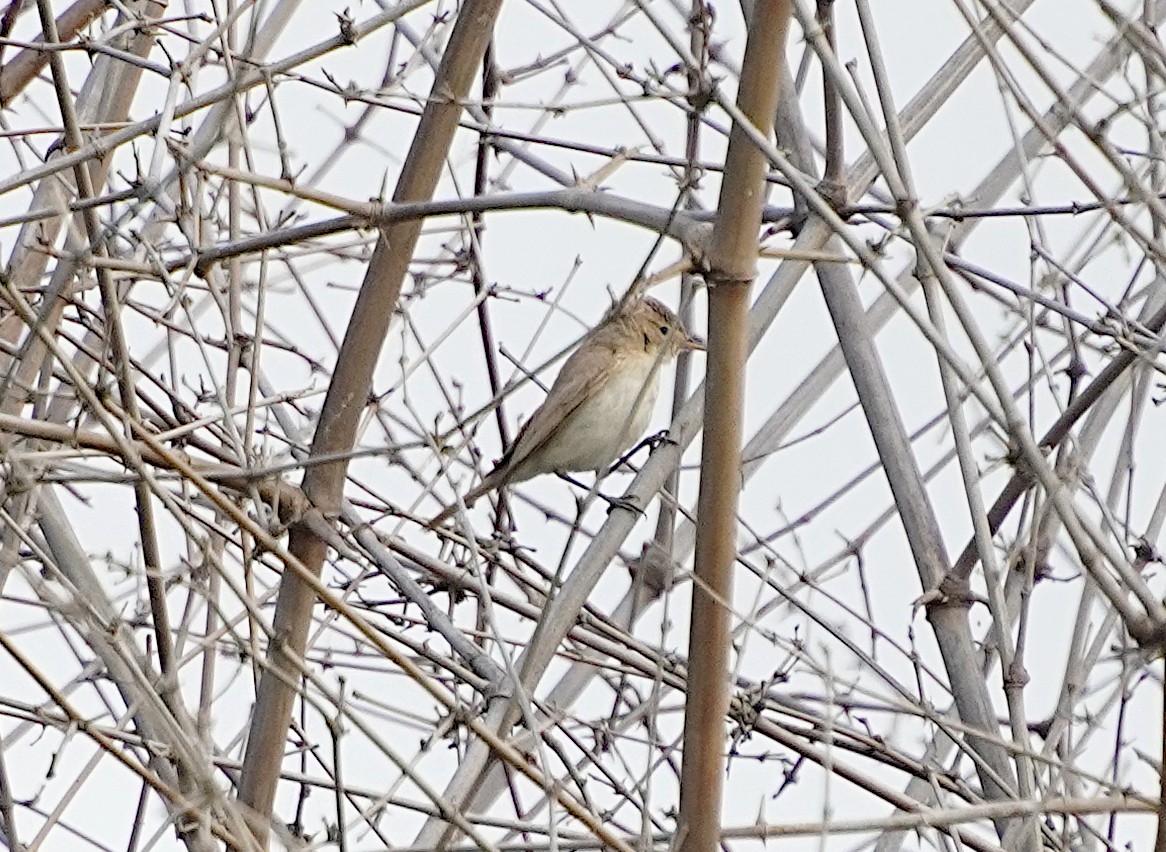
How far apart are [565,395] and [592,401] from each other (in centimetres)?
12

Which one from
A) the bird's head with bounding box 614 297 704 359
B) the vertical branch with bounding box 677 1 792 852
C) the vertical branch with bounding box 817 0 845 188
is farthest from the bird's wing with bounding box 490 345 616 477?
the vertical branch with bounding box 677 1 792 852

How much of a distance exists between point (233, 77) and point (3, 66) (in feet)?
4.67

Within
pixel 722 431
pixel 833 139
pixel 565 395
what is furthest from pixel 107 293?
pixel 565 395

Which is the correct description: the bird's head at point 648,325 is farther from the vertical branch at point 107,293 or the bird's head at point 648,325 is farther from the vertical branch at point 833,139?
the vertical branch at point 107,293

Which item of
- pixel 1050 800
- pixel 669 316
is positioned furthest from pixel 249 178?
pixel 669 316

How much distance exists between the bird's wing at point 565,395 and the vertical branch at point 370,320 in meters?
2.68

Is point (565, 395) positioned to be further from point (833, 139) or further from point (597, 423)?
point (833, 139)

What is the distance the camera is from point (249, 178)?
9.82 feet

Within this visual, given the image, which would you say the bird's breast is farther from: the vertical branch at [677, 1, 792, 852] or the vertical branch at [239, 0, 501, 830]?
the vertical branch at [677, 1, 792, 852]

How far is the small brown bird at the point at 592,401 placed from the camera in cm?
664

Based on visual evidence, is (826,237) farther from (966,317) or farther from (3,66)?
(3,66)

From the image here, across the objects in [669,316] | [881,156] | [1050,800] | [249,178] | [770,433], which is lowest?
[1050,800]

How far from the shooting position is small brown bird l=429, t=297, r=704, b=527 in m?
6.64

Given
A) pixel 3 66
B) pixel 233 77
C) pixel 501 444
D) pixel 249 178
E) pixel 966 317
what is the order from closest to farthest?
pixel 966 317
pixel 249 178
pixel 233 77
pixel 3 66
pixel 501 444
